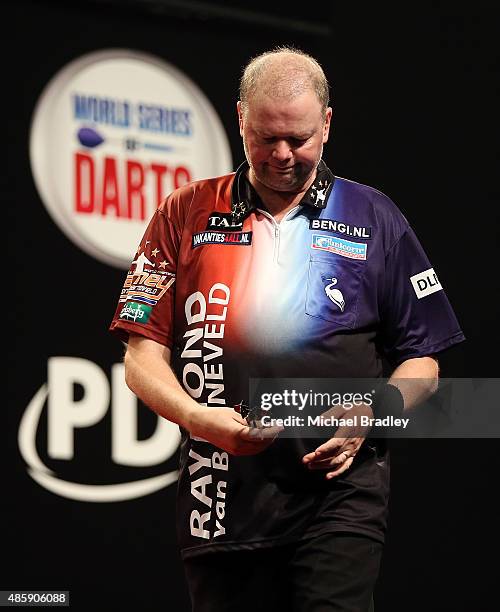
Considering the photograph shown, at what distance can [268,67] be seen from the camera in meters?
2.11

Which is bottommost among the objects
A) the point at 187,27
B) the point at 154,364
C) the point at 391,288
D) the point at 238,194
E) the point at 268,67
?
the point at 154,364

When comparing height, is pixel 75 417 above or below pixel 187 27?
below

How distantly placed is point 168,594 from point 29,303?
111 cm

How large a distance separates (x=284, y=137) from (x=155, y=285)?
0.42m

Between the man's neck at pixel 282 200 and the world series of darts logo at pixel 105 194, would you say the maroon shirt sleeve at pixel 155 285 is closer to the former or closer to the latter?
the man's neck at pixel 282 200

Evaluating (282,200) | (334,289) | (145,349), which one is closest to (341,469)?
(334,289)

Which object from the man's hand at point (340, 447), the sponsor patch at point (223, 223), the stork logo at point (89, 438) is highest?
the sponsor patch at point (223, 223)

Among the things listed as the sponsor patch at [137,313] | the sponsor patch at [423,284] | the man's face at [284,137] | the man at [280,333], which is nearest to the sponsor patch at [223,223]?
the man at [280,333]

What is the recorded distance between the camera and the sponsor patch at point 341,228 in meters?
2.20

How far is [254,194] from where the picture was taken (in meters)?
2.25

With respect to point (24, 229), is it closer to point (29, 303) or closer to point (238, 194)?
point (29, 303)

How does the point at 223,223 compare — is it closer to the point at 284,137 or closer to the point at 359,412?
the point at 284,137

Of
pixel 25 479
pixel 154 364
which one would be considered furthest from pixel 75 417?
pixel 154 364

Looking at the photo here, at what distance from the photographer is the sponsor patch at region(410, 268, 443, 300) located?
7.23ft
